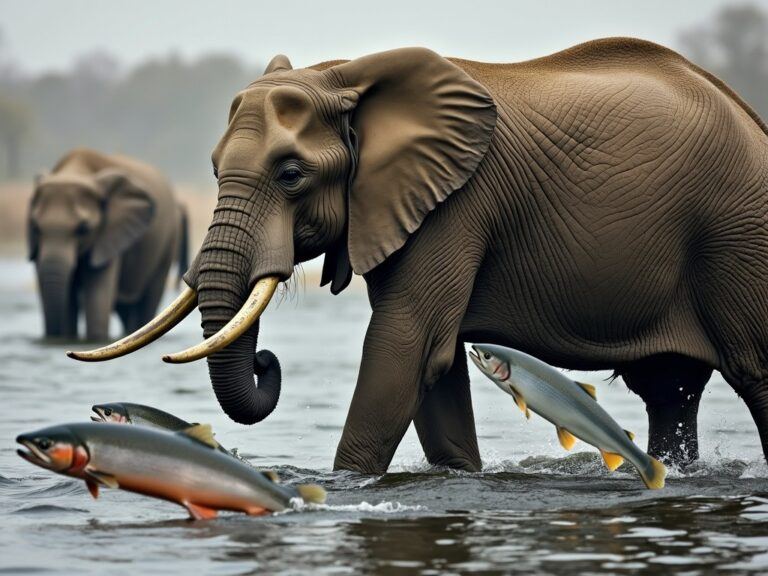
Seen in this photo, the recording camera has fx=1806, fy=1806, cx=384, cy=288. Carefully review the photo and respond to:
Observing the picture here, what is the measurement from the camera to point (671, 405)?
10.2 m

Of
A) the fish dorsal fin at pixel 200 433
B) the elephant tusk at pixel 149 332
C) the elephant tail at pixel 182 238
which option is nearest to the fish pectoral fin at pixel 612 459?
the fish dorsal fin at pixel 200 433

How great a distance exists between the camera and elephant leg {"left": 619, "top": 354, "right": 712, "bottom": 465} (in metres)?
10.1

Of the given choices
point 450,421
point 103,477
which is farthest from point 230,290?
point 450,421

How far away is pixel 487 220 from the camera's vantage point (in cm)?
885

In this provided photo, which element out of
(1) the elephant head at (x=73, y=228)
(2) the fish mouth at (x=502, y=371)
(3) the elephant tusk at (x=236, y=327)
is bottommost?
(2) the fish mouth at (x=502, y=371)

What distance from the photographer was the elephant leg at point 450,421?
948 centimetres

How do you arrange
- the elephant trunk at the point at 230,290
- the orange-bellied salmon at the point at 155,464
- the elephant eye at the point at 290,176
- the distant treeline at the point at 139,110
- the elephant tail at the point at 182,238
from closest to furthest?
the orange-bellied salmon at the point at 155,464 → the elephant trunk at the point at 230,290 → the elephant eye at the point at 290,176 → the elephant tail at the point at 182,238 → the distant treeline at the point at 139,110

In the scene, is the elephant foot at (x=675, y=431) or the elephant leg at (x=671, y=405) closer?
the elephant leg at (x=671, y=405)

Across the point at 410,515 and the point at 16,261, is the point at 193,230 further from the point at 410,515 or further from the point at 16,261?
the point at 410,515

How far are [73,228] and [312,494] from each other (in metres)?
15.0

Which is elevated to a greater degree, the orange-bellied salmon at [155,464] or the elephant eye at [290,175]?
the elephant eye at [290,175]

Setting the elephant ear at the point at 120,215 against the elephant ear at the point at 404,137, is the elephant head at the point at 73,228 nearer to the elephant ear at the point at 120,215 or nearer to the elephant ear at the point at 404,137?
the elephant ear at the point at 120,215

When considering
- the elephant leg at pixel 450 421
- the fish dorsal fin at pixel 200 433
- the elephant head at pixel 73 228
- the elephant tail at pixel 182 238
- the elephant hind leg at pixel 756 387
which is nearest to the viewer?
the fish dorsal fin at pixel 200 433

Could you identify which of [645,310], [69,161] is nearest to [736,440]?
[645,310]
